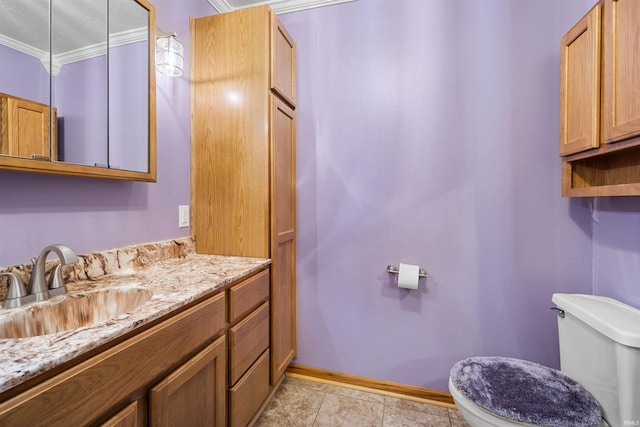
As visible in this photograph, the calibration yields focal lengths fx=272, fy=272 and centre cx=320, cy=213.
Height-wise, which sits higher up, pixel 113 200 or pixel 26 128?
pixel 26 128

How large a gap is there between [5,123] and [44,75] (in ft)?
0.74

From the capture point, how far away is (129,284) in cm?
104

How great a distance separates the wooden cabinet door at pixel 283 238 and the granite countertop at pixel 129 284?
21 cm

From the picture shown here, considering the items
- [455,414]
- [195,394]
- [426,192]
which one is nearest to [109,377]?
[195,394]

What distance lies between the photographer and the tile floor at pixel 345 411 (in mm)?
1479

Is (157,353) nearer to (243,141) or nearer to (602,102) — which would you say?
(243,141)

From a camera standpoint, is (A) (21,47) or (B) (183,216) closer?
(A) (21,47)

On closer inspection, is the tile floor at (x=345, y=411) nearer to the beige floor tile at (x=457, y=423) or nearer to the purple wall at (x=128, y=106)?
the beige floor tile at (x=457, y=423)

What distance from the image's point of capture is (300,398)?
166 centimetres

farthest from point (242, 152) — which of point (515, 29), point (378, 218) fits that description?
point (515, 29)

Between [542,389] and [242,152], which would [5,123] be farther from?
[542,389]

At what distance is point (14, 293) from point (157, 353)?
Answer: 0.48 m

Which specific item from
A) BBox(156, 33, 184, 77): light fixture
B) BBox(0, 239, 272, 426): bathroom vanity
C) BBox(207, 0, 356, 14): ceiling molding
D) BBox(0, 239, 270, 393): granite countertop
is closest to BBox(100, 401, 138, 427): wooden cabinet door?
BBox(0, 239, 272, 426): bathroom vanity

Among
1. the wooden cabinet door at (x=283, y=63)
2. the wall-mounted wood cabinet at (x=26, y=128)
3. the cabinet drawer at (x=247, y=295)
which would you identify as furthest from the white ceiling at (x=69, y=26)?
the cabinet drawer at (x=247, y=295)
